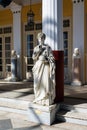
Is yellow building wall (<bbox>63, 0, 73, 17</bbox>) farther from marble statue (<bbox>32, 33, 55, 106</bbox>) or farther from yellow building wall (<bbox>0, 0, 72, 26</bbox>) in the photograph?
marble statue (<bbox>32, 33, 55, 106</bbox>)

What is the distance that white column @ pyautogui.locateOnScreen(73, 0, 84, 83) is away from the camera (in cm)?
826

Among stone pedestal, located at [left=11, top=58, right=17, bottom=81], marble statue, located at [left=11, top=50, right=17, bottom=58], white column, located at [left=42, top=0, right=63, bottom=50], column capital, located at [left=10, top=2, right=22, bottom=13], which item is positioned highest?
column capital, located at [left=10, top=2, right=22, bottom=13]

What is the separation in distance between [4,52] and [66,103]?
581cm

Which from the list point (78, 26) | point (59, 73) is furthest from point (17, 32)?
point (59, 73)

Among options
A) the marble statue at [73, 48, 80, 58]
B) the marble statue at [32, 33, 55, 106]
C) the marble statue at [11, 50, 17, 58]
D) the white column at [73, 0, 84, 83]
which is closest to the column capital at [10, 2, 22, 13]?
the marble statue at [11, 50, 17, 58]

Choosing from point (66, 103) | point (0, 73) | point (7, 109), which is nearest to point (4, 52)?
point (0, 73)

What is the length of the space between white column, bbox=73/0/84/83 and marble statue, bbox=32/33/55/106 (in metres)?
3.46

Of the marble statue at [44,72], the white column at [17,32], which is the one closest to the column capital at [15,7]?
the white column at [17,32]

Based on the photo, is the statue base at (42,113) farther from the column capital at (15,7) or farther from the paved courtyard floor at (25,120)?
the column capital at (15,7)

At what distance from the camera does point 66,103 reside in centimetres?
Result: 546

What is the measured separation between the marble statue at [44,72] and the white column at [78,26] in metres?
3.46

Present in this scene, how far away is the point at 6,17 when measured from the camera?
1051cm

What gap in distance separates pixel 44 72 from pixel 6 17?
6.10m

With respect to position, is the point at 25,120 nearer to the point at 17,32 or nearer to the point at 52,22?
the point at 52,22
